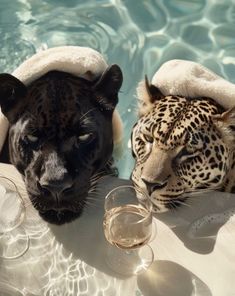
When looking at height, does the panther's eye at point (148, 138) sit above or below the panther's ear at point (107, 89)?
below

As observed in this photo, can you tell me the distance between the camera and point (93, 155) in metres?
4.22

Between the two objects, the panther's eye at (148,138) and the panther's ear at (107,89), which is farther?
the panther's ear at (107,89)

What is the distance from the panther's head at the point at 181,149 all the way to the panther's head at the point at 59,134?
1.01ft

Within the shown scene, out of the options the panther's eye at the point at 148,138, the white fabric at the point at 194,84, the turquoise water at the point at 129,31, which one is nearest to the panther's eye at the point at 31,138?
the panther's eye at the point at 148,138

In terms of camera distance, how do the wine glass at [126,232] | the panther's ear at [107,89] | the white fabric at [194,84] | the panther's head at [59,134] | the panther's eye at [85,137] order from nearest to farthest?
the wine glass at [126,232]
the panther's head at [59,134]
the panther's eye at [85,137]
the white fabric at [194,84]
the panther's ear at [107,89]

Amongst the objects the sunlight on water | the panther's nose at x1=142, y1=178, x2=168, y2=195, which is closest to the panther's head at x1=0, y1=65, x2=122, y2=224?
the panther's nose at x1=142, y1=178, x2=168, y2=195

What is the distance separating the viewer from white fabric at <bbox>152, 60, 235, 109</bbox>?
4230 mm

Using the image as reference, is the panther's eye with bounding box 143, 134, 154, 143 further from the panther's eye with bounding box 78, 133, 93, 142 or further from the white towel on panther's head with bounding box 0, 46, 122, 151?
the white towel on panther's head with bounding box 0, 46, 122, 151

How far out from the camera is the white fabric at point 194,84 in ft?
13.9

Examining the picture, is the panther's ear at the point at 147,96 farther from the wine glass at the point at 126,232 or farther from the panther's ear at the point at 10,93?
the panther's ear at the point at 10,93

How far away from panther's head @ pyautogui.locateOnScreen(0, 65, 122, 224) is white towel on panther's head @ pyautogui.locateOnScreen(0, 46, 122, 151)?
0.06 metres

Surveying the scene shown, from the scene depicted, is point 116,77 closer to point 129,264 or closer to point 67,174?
point 67,174

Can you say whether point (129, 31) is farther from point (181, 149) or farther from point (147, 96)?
point (181, 149)

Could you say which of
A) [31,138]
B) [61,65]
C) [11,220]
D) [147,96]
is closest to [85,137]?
[31,138]
